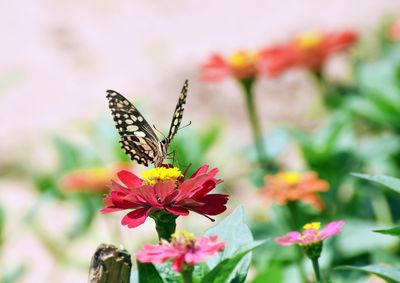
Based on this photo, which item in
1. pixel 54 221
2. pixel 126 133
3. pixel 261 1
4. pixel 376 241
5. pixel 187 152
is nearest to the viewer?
pixel 126 133

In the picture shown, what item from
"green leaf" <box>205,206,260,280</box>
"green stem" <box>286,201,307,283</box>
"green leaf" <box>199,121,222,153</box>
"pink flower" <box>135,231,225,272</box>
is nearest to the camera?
"pink flower" <box>135,231,225,272</box>

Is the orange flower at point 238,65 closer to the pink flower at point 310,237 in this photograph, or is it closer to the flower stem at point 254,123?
the flower stem at point 254,123

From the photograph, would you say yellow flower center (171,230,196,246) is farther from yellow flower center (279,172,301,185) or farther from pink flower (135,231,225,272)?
yellow flower center (279,172,301,185)

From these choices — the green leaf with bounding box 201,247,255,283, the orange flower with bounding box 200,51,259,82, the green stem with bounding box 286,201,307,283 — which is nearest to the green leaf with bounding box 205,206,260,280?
the green leaf with bounding box 201,247,255,283

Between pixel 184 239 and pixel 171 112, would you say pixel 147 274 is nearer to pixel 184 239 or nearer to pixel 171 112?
pixel 184 239

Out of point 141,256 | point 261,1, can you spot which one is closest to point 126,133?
point 141,256

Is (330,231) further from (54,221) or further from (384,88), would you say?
(54,221)

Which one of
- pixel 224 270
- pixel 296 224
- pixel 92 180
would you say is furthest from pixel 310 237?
pixel 92 180
